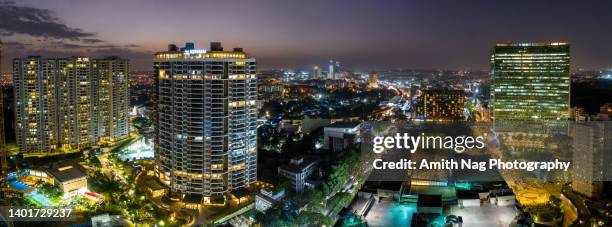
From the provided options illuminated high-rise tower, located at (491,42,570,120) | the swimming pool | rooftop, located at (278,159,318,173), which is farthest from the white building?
the swimming pool

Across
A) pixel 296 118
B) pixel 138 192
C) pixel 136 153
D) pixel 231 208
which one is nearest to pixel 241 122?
pixel 231 208

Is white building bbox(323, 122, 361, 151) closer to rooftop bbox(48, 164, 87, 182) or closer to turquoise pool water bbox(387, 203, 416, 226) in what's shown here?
rooftop bbox(48, 164, 87, 182)

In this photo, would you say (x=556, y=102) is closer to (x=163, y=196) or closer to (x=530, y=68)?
(x=530, y=68)

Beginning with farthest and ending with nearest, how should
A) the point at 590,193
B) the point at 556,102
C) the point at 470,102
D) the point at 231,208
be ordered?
the point at 470,102, the point at 556,102, the point at 590,193, the point at 231,208

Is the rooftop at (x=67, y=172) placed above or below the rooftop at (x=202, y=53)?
below

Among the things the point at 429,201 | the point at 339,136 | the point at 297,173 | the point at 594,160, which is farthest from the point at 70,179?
the point at 594,160

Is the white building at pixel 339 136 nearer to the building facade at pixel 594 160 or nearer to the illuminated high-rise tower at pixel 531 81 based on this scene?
the building facade at pixel 594 160

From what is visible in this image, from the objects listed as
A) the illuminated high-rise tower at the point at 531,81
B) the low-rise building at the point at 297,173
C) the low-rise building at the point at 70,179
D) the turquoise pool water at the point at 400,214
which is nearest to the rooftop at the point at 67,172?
the low-rise building at the point at 70,179
